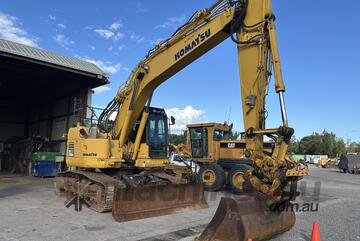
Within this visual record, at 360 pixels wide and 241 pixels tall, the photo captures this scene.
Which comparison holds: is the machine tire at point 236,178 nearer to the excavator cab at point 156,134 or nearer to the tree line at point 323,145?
the excavator cab at point 156,134

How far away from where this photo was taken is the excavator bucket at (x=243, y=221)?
18.8 ft

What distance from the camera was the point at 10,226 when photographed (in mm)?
7395

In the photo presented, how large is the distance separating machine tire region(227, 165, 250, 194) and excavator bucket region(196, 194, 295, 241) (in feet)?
21.8

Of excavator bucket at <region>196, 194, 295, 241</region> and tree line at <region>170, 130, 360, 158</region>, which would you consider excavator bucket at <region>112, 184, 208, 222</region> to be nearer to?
excavator bucket at <region>196, 194, 295, 241</region>

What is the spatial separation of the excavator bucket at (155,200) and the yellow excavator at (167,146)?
0.02 meters

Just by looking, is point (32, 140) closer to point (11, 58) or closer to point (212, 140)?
point (11, 58)

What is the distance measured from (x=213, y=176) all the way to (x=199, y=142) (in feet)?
7.37

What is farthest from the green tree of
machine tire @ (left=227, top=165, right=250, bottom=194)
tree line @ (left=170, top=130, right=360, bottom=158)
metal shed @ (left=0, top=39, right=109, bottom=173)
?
machine tire @ (left=227, top=165, right=250, bottom=194)

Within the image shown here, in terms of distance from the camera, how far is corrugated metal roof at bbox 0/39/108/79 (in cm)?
1469

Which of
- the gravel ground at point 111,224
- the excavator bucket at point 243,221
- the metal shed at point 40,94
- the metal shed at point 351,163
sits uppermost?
the metal shed at point 40,94

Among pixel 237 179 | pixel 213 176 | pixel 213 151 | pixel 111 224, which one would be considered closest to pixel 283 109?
pixel 111 224

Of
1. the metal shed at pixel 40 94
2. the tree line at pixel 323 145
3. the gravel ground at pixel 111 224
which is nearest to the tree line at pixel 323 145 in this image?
the tree line at pixel 323 145

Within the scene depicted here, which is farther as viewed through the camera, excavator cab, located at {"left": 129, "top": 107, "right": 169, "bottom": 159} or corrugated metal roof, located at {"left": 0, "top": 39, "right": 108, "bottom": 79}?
corrugated metal roof, located at {"left": 0, "top": 39, "right": 108, "bottom": 79}

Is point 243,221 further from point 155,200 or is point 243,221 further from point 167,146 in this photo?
point 167,146
